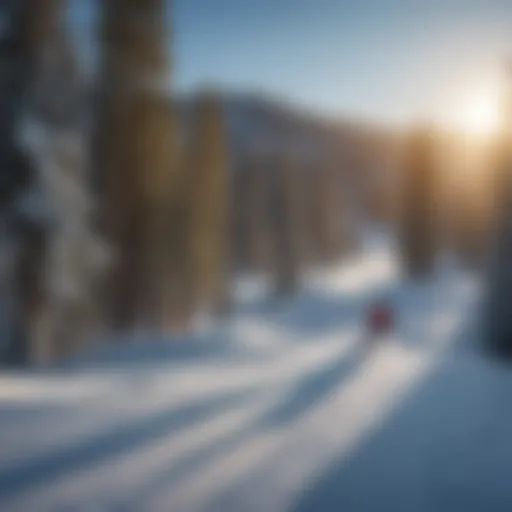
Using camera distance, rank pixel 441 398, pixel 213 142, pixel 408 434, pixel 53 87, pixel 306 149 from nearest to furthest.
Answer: pixel 408 434 → pixel 441 398 → pixel 53 87 → pixel 213 142 → pixel 306 149

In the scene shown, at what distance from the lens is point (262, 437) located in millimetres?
6789

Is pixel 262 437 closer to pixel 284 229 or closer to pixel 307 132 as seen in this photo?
pixel 284 229

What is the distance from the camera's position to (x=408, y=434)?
693 centimetres

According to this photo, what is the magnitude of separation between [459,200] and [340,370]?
26.7 m

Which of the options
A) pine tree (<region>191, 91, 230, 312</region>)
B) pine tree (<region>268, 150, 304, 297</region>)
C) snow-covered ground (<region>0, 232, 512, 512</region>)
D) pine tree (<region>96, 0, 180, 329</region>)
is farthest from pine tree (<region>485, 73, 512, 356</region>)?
pine tree (<region>268, 150, 304, 297</region>)

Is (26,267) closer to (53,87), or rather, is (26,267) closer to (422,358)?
(53,87)

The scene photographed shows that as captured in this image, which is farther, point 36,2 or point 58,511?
point 36,2

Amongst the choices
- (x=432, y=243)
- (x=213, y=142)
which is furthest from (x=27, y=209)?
(x=432, y=243)

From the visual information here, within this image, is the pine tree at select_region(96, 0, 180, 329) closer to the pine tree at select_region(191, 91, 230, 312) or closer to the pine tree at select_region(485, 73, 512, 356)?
the pine tree at select_region(191, 91, 230, 312)

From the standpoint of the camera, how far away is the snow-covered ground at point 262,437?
5.30 meters

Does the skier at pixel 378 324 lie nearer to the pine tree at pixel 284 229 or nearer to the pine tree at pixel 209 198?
the pine tree at pixel 209 198

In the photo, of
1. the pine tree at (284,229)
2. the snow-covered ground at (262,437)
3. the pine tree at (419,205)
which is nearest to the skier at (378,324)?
the snow-covered ground at (262,437)

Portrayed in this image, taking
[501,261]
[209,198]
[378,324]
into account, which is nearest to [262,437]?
[501,261]

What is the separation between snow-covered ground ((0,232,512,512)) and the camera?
17.4ft
